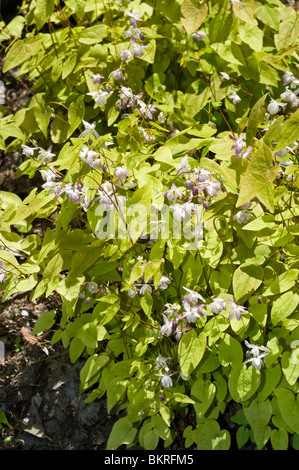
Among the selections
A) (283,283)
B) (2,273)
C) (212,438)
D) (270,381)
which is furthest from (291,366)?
(2,273)

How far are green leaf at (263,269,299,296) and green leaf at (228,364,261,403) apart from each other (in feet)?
1.14

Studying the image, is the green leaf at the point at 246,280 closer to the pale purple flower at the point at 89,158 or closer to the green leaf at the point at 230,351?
the green leaf at the point at 230,351

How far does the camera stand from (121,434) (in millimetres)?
2475

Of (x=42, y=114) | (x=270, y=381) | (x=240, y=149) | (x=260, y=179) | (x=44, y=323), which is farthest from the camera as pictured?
(x=42, y=114)

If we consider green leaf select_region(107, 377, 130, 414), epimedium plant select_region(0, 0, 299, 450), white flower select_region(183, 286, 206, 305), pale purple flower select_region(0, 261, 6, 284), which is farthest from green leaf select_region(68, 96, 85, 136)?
green leaf select_region(107, 377, 130, 414)

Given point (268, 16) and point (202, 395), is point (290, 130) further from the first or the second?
point (268, 16)

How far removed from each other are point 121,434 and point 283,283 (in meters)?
1.04

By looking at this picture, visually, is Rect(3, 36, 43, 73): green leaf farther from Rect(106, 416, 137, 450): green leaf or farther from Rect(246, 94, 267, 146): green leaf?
Rect(106, 416, 137, 450): green leaf

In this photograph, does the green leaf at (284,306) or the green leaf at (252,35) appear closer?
the green leaf at (284,306)

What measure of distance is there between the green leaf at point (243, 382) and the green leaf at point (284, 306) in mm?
254

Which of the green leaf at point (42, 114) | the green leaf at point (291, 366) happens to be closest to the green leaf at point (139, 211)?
the green leaf at point (291, 366)

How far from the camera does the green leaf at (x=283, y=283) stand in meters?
2.21

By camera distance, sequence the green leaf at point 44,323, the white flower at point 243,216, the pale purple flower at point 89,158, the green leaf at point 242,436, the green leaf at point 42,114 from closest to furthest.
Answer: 1. the pale purple flower at point 89,158
2. the white flower at point 243,216
3. the green leaf at point 242,436
4. the green leaf at point 44,323
5. the green leaf at point 42,114
